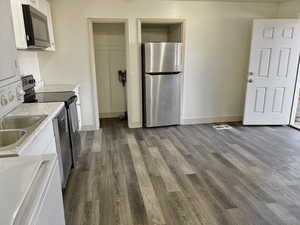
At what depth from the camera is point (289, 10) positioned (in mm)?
4262

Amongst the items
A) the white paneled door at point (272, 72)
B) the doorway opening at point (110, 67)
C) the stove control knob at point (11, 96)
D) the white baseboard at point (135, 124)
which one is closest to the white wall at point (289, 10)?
the white paneled door at point (272, 72)

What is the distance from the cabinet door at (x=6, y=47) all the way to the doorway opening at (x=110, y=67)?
2791 millimetres

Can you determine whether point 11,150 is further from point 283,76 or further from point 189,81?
point 283,76

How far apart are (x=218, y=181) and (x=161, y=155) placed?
938mm

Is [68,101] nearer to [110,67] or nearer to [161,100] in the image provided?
[161,100]

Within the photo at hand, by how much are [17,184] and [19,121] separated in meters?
1.22

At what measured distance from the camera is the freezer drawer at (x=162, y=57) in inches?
159

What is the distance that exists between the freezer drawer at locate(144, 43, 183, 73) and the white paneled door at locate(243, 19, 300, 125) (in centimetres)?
144

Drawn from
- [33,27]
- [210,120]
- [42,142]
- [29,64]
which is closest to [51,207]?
[42,142]

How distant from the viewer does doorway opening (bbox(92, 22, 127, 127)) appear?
16.0ft

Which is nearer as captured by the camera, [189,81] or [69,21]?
[69,21]

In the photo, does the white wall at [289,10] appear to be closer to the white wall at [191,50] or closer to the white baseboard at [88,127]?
the white wall at [191,50]

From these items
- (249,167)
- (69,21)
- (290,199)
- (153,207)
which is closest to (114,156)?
(153,207)

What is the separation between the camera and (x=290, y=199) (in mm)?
2236
